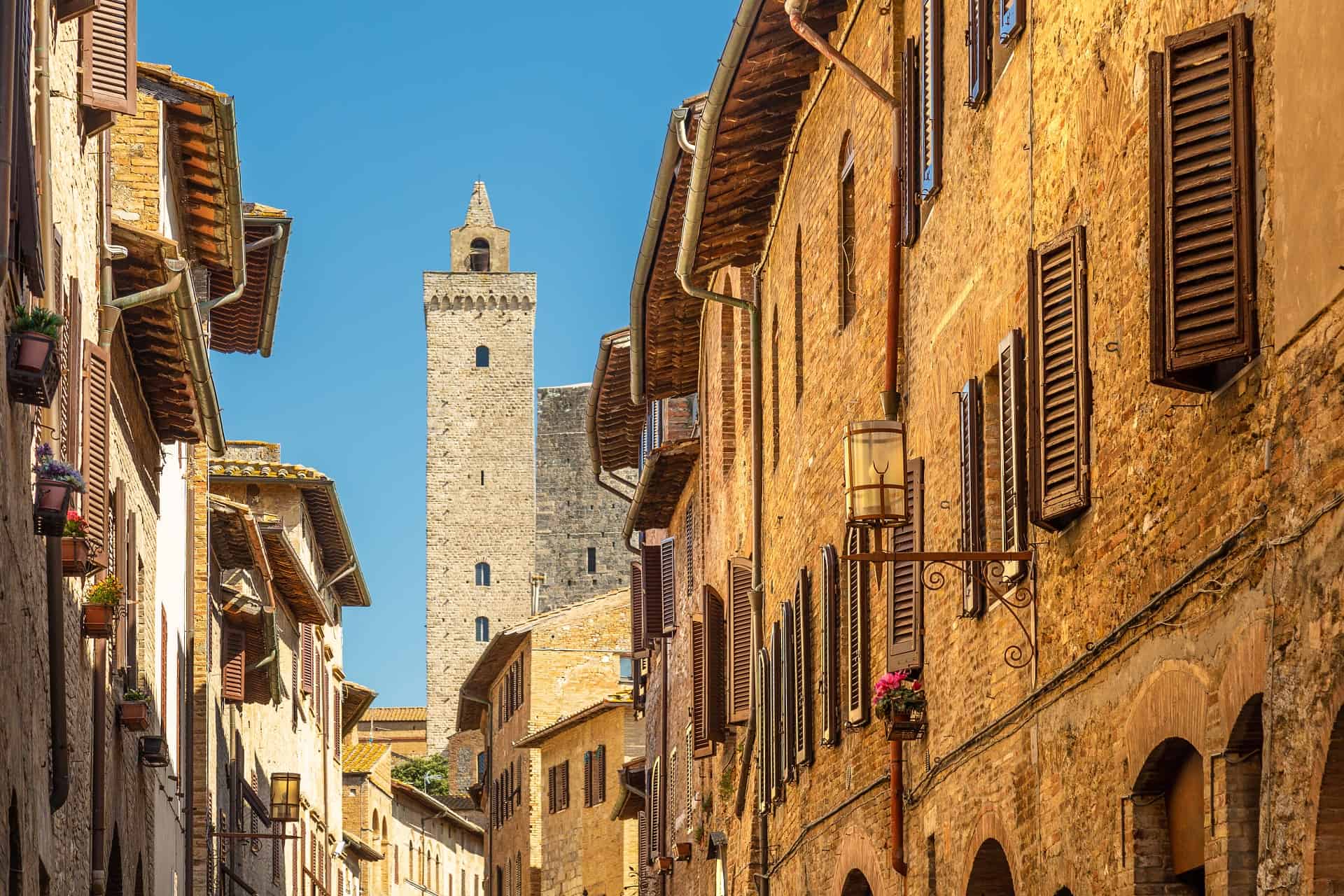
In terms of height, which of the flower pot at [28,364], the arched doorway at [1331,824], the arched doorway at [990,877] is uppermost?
the flower pot at [28,364]

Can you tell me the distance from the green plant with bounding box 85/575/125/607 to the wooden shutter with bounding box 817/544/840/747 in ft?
15.4

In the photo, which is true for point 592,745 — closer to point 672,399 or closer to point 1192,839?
point 672,399

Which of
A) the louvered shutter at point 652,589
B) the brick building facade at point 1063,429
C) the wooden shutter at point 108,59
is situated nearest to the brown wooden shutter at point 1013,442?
the brick building facade at point 1063,429

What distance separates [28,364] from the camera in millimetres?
11273

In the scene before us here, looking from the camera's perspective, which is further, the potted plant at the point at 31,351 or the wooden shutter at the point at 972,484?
the potted plant at the point at 31,351

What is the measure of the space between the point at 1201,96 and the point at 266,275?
1716 centimetres

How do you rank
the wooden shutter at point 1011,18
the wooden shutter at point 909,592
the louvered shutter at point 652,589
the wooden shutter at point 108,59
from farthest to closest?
1. the louvered shutter at point 652,589
2. the wooden shutter at point 108,59
3. the wooden shutter at point 909,592
4. the wooden shutter at point 1011,18

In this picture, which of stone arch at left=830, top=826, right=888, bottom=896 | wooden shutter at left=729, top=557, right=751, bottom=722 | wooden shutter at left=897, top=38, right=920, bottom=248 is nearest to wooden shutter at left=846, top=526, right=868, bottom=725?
stone arch at left=830, top=826, right=888, bottom=896

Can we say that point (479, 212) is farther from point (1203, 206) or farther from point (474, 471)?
point (1203, 206)

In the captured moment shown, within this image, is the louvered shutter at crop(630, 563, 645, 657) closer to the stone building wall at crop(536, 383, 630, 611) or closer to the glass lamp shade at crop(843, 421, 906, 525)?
the glass lamp shade at crop(843, 421, 906, 525)

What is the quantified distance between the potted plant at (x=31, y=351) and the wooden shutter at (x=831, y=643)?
592 cm

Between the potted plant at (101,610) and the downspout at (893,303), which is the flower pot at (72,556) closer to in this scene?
the potted plant at (101,610)

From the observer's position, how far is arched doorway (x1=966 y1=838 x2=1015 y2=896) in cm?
1127

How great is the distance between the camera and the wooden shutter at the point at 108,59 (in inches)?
603
